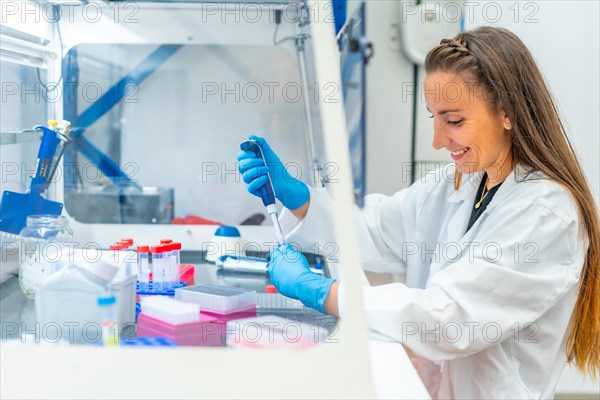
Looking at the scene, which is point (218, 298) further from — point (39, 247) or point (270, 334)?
point (39, 247)

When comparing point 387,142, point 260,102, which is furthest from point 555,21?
point 260,102

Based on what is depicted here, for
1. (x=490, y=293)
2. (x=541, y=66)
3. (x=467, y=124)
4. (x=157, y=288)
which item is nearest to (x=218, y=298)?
(x=157, y=288)

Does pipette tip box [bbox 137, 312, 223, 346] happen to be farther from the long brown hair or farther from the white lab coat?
the long brown hair

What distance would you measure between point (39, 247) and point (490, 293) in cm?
99

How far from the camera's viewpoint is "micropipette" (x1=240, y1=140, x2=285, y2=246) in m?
1.55

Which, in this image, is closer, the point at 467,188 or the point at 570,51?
the point at 467,188

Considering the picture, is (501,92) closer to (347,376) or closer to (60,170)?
(347,376)

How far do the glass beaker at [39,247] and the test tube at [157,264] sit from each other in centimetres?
21

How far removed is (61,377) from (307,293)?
2.29 feet

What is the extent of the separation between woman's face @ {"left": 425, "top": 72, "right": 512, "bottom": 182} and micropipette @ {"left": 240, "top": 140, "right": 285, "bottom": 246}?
43 cm

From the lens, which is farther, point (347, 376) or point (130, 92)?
point (130, 92)

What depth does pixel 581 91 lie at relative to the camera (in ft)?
6.63

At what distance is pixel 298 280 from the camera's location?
4.41 ft

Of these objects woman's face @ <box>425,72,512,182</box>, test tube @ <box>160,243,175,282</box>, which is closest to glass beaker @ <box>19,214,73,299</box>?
test tube @ <box>160,243,175,282</box>
